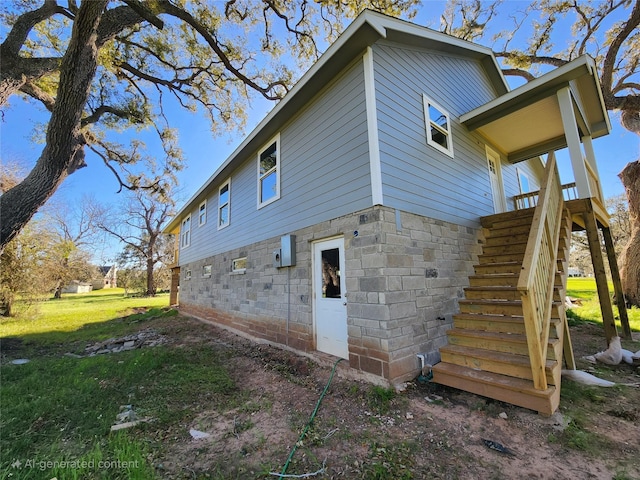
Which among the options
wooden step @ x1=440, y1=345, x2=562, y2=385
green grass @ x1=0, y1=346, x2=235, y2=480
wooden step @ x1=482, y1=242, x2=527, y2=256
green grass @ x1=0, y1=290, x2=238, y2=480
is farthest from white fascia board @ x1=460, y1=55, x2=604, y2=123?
green grass @ x1=0, y1=346, x2=235, y2=480

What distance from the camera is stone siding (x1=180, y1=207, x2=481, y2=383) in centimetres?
360

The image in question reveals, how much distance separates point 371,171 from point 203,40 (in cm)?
889

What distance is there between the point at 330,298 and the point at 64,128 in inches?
248

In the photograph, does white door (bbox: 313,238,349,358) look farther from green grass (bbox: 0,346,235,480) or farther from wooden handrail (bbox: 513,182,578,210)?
wooden handrail (bbox: 513,182,578,210)

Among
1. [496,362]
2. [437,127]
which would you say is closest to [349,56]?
[437,127]

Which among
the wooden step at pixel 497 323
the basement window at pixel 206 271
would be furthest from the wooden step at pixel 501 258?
the basement window at pixel 206 271

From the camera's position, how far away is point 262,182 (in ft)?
22.2

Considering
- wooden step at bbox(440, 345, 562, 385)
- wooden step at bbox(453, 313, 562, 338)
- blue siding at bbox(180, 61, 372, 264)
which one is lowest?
wooden step at bbox(440, 345, 562, 385)

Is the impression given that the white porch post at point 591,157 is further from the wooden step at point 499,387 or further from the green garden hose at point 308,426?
the green garden hose at point 308,426

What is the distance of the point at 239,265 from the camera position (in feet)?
24.7

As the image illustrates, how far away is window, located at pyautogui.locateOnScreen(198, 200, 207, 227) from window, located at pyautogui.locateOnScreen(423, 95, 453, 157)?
866 cm

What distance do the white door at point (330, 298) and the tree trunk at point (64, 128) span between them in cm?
546

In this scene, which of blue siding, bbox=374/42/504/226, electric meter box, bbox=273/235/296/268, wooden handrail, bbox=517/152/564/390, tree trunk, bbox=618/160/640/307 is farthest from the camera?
tree trunk, bbox=618/160/640/307

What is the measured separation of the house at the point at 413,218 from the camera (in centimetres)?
351
